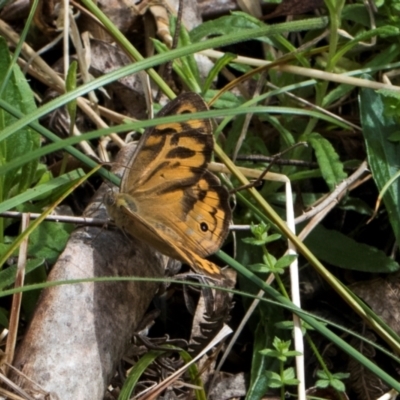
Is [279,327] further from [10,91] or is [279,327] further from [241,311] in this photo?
[10,91]

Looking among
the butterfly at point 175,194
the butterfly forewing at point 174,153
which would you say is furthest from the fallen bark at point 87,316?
the butterfly forewing at point 174,153

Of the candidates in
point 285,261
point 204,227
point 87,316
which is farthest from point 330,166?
point 87,316

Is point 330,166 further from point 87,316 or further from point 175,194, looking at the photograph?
point 87,316

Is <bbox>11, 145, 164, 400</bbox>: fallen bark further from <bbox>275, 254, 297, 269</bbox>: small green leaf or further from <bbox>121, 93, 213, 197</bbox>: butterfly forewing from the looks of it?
<bbox>275, 254, 297, 269</bbox>: small green leaf

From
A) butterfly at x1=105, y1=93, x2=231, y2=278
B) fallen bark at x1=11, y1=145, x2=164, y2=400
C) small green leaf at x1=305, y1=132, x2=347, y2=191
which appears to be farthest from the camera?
small green leaf at x1=305, y1=132, x2=347, y2=191

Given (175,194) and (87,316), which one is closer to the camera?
(87,316)

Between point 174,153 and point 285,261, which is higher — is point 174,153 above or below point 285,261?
above

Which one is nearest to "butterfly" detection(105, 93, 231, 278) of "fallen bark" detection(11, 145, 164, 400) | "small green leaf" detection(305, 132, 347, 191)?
"fallen bark" detection(11, 145, 164, 400)

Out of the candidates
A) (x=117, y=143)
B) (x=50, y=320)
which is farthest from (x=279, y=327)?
(x=117, y=143)
